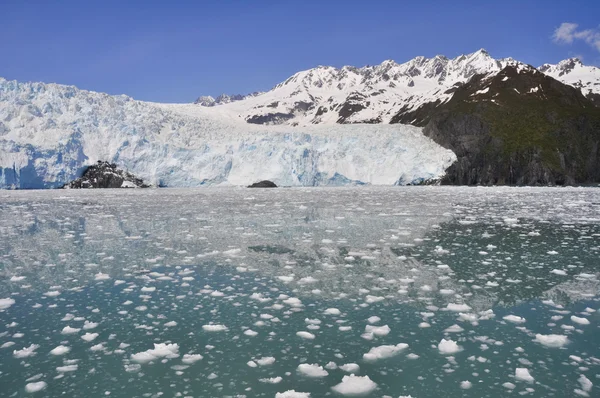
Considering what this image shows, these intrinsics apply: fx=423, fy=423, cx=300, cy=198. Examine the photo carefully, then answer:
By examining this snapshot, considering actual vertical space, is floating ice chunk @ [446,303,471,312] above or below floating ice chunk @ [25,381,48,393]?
above

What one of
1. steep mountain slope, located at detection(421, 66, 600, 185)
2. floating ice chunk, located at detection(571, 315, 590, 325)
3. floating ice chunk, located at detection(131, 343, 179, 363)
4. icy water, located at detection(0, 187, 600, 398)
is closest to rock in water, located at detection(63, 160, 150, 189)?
icy water, located at detection(0, 187, 600, 398)

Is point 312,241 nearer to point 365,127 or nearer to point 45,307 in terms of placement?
point 45,307

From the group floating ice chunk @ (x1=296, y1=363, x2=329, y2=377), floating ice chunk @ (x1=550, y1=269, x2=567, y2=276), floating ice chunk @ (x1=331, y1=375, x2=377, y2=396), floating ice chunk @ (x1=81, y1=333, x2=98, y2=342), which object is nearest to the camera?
floating ice chunk @ (x1=331, y1=375, x2=377, y2=396)

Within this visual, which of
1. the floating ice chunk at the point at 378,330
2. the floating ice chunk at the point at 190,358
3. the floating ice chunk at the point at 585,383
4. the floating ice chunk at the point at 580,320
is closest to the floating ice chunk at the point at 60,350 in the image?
the floating ice chunk at the point at 190,358

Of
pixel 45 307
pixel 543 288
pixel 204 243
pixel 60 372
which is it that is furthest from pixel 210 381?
pixel 204 243

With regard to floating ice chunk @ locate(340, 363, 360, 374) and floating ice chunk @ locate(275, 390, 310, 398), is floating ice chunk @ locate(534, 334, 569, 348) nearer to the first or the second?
floating ice chunk @ locate(340, 363, 360, 374)

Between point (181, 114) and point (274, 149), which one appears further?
point (181, 114)
